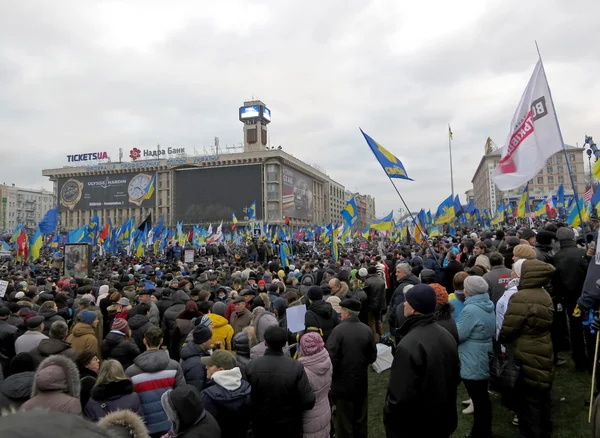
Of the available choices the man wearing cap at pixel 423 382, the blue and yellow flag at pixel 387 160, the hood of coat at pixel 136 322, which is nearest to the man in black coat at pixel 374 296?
the blue and yellow flag at pixel 387 160

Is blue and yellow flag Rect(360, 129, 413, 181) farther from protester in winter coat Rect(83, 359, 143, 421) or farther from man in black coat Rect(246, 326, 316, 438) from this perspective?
protester in winter coat Rect(83, 359, 143, 421)

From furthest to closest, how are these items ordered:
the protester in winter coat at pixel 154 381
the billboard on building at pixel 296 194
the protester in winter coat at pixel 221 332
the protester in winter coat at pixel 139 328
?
the billboard on building at pixel 296 194 → the protester in winter coat at pixel 139 328 → the protester in winter coat at pixel 221 332 → the protester in winter coat at pixel 154 381

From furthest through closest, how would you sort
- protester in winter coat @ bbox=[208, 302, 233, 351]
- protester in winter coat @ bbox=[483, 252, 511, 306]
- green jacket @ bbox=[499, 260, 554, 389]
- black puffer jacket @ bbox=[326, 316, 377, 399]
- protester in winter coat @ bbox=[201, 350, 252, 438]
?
protester in winter coat @ bbox=[483, 252, 511, 306], protester in winter coat @ bbox=[208, 302, 233, 351], black puffer jacket @ bbox=[326, 316, 377, 399], green jacket @ bbox=[499, 260, 554, 389], protester in winter coat @ bbox=[201, 350, 252, 438]

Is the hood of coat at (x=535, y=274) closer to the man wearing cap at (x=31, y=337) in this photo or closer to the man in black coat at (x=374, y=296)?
the man in black coat at (x=374, y=296)

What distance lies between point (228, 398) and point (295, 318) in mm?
1962

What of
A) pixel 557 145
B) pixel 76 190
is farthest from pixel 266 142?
pixel 557 145

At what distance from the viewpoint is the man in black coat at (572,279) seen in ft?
18.6

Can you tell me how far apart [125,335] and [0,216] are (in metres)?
130

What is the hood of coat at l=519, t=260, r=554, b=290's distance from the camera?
A: 405 cm

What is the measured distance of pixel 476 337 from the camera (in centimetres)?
439

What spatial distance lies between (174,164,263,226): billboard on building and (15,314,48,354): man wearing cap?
74.8m

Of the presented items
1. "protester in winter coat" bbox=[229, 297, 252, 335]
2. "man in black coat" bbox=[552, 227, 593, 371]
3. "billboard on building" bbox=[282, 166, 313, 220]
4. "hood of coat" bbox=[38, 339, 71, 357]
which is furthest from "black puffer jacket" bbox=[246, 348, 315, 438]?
"billboard on building" bbox=[282, 166, 313, 220]

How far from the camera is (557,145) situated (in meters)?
5.90

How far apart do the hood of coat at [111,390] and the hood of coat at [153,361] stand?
0.28 m
